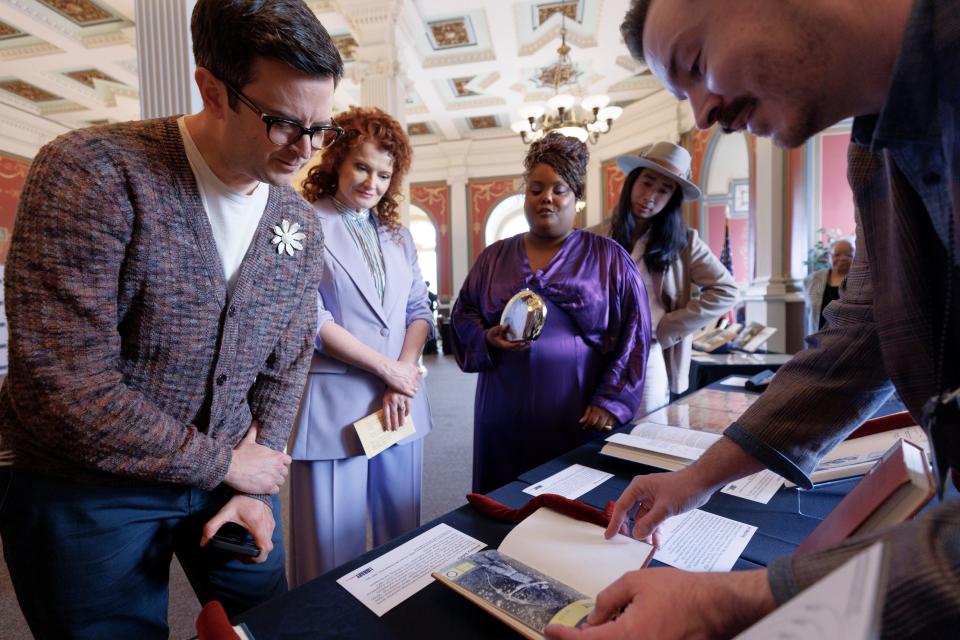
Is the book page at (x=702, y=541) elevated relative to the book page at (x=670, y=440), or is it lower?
lower

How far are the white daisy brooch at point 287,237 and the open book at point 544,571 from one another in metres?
0.69

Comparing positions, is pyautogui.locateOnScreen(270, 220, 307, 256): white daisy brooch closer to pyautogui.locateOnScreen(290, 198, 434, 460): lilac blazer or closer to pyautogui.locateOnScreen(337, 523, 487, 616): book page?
pyautogui.locateOnScreen(290, 198, 434, 460): lilac blazer

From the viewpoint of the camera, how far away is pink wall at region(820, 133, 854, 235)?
5.91m

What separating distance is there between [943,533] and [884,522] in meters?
0.13

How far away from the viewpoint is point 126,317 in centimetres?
88

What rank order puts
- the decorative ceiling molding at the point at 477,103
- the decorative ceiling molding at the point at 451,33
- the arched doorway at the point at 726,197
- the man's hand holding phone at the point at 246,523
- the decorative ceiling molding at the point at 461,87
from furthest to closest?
the decorative ceiling molding at the point at 477,103 → the decorative ceiling molding at the point at 461,87 → the arched doorway at the point at 726,197 → the decorative ceiling molding at the point at 451,33 → the man's hand holding phone at the point at 246,523

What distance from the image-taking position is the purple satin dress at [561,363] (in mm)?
1644

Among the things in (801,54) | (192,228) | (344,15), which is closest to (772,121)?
(801,54)

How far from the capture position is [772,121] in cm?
61

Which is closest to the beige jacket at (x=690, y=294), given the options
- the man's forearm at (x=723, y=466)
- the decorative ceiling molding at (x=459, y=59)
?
the man's forearm at (x=723, y=466)

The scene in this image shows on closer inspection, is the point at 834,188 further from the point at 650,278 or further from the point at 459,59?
→ the point at 459,59

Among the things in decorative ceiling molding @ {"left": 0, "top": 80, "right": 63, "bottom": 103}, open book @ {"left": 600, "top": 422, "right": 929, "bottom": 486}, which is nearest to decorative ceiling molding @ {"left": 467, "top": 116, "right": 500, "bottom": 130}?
decorative ceiling molding @ {"left": 0, "top": 80, "right": 63, "bottom": 103}

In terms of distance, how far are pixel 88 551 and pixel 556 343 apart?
1.23 meters

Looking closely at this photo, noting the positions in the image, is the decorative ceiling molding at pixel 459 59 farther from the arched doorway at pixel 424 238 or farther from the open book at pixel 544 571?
the open book at pixel 544 571
